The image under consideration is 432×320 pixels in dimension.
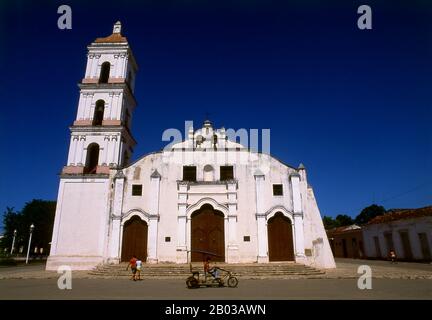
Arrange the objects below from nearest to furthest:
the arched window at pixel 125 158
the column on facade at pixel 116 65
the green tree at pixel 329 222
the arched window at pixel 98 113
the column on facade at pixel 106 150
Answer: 1. the column on facade at pixel 106 150
2. the arched window at pixel 98 113
3. the arched window at pixel 125 158
4. the column on facade at pixel 116 65
5. the green tree at pixel 329 222

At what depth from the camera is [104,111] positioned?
21828 mm

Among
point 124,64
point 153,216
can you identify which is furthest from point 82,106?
point 153,216

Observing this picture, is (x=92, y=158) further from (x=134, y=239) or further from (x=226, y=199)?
(x=226, y=199)

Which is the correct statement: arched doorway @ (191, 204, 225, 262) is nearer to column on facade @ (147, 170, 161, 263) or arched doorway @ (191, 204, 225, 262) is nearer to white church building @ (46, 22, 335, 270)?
white church building @ (46, 22, 335, 270)

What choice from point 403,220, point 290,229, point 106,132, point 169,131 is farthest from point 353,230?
point 106,132

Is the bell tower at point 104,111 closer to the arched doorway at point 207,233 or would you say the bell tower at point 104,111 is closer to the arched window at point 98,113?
the arched window at point 98,113

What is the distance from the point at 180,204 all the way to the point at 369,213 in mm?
59696

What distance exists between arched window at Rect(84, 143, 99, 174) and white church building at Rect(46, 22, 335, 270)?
0.07 meters

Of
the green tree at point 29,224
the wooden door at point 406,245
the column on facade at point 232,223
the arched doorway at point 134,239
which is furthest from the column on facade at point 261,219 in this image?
the green tree at point 29,224

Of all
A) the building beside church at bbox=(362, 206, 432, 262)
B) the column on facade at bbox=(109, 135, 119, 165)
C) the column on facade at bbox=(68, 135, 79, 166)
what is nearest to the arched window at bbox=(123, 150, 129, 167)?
the column on facade at bbox=(109, 135, 119, 165)

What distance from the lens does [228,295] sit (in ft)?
30.5

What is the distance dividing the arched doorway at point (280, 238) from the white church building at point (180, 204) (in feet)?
0.20

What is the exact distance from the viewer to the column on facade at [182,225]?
18.5 metres
